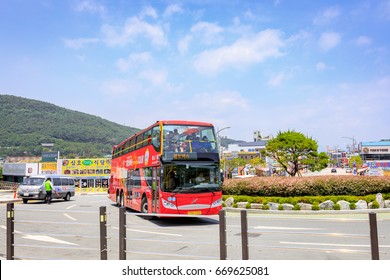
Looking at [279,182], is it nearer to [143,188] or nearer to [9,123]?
[143,188]

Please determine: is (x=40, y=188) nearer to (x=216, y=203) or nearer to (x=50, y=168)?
(x=216, y=203)

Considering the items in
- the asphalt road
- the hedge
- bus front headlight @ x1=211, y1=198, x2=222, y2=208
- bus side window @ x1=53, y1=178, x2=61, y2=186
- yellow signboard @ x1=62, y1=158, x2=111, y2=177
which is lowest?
the asphalt road

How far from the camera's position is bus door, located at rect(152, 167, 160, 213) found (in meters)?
14.9

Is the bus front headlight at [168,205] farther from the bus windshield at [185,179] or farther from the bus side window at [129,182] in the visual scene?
the bus side window at [129,182]

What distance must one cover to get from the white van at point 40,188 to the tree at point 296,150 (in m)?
23.1

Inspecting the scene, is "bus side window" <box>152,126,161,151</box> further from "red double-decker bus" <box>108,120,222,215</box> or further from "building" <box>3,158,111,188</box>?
"building" <box>3,158,111,188</box>

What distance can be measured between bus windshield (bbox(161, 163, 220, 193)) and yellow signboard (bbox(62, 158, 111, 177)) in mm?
48201

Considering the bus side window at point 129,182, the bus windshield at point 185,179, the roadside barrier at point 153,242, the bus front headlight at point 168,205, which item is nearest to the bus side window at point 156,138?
the bus windshield at point 185,179

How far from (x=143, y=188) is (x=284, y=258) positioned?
993cm

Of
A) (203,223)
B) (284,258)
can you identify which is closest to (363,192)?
(203,223)

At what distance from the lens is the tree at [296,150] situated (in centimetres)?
4144

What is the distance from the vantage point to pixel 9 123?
636ft

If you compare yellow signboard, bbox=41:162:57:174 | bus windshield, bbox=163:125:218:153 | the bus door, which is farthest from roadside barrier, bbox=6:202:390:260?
yellow signboard, bbox=41:162:57:174
